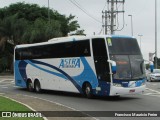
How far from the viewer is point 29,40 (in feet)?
216

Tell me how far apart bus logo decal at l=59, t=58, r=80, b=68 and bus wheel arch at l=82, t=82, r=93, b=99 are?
1.19 m

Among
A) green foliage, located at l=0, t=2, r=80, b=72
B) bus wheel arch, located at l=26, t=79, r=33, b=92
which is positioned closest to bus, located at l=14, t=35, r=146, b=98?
bus wheel arch, located at l=26, t=79, r=33, b=92

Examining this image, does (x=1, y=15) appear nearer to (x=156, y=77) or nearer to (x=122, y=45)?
(x=156, y=77)

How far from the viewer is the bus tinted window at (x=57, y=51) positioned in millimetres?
24781

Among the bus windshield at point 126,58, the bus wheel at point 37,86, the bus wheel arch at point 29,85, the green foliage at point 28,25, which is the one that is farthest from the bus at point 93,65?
the green foliage at point 28,25

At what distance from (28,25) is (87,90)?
158 ft

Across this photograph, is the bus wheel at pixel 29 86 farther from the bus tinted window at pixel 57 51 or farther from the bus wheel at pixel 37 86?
the bus tinted window at pixel 57 51

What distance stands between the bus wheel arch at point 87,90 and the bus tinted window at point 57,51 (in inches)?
64.2

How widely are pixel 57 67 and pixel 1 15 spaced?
176 ft

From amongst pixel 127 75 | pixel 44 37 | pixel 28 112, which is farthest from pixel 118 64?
pixel 44 37

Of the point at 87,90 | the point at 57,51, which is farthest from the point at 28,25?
the point at 87,90

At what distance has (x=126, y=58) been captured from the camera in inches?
915

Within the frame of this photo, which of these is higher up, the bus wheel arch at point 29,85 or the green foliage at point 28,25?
the green foliage at point 28,25

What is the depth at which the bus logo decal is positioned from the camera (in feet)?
82.9
